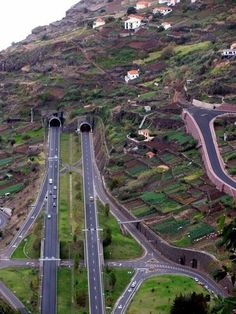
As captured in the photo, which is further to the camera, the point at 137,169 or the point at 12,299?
the point at 137,169

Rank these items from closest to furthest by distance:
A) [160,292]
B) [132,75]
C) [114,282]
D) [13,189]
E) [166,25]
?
[160,292], [114,282], [13,189], [132,75], [166,25]

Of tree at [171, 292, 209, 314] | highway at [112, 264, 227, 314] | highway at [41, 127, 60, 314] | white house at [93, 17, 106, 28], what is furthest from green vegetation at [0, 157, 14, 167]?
white house at [93, 17, 106, 28]

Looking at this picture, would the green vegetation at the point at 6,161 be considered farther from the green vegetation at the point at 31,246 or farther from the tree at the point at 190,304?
the tree at the point at 190,304

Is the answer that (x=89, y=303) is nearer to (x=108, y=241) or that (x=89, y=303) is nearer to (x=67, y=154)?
(x=108, y=241)

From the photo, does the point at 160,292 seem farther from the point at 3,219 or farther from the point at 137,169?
the point at 3,219

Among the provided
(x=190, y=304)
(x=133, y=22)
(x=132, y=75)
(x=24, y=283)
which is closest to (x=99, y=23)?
(x=133, y=22)

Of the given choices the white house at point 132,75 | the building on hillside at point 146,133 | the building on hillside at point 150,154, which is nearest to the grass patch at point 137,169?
the building on hillside at point 150,154
